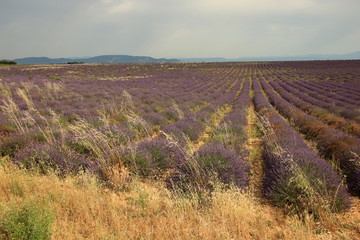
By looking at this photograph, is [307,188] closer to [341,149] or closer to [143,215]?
[143,215]

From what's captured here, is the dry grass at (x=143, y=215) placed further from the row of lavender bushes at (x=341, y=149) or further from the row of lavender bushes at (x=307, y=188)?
the row of lavender bushes at (x=341, y=149)

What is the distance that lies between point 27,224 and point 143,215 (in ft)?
4.10

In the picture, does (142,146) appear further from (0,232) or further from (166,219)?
(0,232)

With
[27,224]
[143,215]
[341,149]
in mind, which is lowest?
[143,215]

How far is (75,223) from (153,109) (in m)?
8.30

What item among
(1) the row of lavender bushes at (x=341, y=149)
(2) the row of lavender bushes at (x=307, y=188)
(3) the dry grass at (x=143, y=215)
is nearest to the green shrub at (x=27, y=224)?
(3) the dry grass at (x=143, y=215)

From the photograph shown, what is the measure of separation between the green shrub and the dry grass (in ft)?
0.41

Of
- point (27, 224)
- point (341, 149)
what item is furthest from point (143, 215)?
point (341, 149)

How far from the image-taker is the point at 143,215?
2.42 meters

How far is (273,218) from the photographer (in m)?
2.57

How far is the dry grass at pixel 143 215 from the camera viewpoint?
2051 mm

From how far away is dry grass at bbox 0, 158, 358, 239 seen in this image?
205cm

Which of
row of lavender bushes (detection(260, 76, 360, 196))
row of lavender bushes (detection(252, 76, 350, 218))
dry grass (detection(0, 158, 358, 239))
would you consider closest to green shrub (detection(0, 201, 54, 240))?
dry grass (detection(0, 158, 358, 239))

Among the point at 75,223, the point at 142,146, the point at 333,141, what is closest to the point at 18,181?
the point at 75,223
